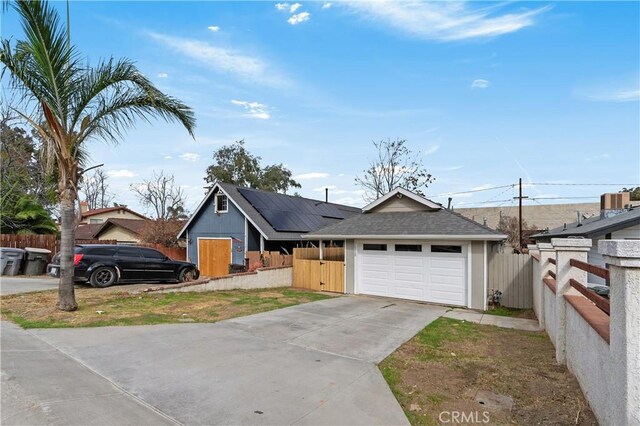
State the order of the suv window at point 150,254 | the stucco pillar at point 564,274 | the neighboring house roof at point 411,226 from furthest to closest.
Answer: the suv window at point 150,254
the neighboring house roof at point 411,226
the stucco pillar at point 564,274

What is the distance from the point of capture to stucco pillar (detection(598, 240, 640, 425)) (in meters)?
2.52

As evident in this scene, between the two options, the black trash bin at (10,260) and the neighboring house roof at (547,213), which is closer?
the black trash bin at (10,260)

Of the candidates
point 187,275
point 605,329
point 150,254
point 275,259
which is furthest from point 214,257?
point 605,329

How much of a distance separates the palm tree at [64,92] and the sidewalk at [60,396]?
391cm

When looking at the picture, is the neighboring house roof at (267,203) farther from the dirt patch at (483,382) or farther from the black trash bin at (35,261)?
the dirt patch at (483,382)

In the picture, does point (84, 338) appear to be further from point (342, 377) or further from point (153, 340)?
point (342, 377)

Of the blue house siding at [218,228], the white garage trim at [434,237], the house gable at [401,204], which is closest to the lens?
the white garage trim at [434,237]

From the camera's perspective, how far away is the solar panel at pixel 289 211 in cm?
1953

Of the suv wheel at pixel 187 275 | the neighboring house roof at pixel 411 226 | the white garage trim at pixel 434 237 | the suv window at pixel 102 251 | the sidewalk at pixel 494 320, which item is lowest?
the sidewalk at pixel 494 320

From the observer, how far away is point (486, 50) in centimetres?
1230

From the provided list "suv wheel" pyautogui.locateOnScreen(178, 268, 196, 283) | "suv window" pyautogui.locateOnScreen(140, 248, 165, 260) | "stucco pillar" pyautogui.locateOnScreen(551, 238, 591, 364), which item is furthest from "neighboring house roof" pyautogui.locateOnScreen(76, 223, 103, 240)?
"stucco pillar" pyautogui.locateOnScreen(551, 238, 591, 364)

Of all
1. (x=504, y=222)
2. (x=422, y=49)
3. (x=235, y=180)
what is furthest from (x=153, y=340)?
(x=504, y=222)

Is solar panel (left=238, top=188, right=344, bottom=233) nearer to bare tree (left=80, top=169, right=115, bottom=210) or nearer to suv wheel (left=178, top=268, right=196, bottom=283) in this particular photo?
suv wheel (left=178, top=268, right=196, bottom=283)

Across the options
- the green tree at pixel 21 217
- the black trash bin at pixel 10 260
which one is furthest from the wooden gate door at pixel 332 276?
the green tree at pixel 21 217
